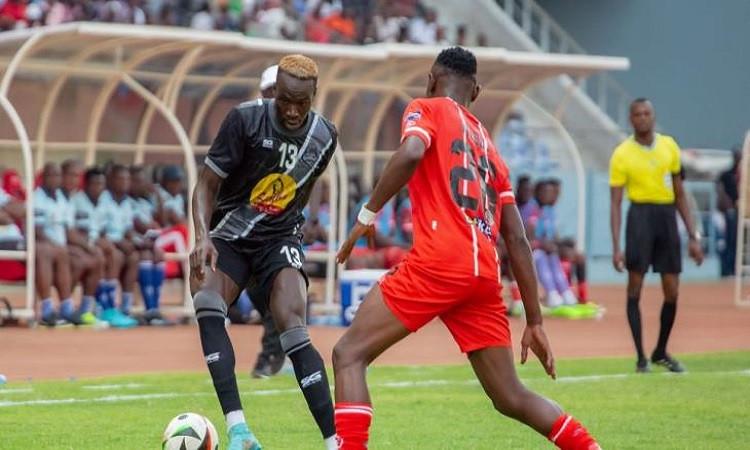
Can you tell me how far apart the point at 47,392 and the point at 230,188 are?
12.7 ft

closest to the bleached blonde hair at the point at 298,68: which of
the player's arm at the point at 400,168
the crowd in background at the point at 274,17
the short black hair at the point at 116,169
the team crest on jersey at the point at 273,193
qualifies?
the team crest on jersey at the point at 273,193

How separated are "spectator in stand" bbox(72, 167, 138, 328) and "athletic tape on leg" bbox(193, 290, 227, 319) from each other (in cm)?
994

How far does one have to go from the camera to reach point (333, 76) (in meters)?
→ 21.0

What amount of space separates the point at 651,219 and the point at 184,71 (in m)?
7.21

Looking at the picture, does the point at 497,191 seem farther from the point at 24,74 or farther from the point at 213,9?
the point at 213,9

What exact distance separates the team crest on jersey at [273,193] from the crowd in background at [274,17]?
16.2 m

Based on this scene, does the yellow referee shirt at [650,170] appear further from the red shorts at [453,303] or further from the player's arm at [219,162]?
the red shorts at [453,303]

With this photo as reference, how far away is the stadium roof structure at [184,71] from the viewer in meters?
18.3

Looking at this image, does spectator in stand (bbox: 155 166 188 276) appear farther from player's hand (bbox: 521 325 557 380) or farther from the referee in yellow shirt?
player's hand (bbox: 521 325 557 380)

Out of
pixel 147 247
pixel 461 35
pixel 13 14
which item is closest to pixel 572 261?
pixel 147 247

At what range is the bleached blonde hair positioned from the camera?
8.87 m

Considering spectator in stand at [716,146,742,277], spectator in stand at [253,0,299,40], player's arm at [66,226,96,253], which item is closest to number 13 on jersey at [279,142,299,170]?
player's arm at [66,226,96,253]

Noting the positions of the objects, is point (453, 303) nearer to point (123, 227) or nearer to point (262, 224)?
point (262, 224)

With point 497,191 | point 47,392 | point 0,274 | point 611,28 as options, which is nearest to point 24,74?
point 0,274
